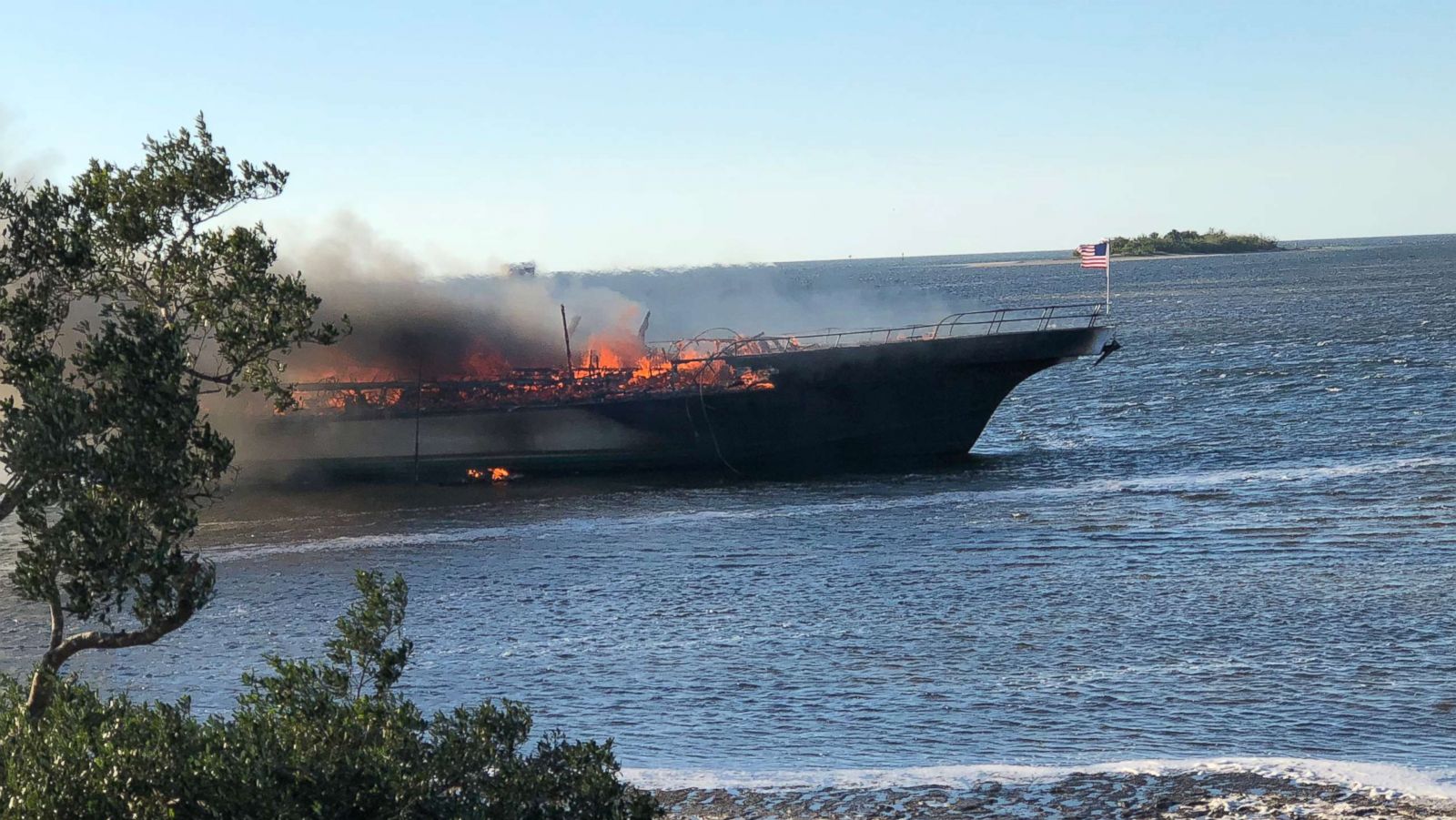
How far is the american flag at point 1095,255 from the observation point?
47.3 m

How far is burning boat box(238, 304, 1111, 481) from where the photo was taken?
46938mm

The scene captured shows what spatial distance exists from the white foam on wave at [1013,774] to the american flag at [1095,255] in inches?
1270

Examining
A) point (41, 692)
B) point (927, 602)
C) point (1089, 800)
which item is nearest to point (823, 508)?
point (927, 602)

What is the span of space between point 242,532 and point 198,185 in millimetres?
30047

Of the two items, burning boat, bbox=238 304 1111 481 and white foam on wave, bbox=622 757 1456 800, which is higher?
burning boat, bbox=238 304 1111 481

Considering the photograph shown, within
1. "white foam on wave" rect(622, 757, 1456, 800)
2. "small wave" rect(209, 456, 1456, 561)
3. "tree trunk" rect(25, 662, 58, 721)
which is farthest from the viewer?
"small wave" rect(209, 456, 1456, 561)

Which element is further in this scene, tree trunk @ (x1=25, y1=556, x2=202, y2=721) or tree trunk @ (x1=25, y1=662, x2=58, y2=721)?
tree trunk @ (x1=25, y1=662, x2=58, y2=721)

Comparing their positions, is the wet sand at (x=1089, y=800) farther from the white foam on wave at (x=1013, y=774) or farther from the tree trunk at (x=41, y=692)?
the tree trunk at (x=41, y=692)

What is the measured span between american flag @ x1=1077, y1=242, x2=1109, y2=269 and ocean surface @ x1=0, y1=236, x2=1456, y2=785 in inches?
273

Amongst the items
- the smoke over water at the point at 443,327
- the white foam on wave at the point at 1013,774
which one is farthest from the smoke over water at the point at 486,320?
the white foam on wave at the point at 1013,774

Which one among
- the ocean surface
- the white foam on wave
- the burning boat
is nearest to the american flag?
the burning boat

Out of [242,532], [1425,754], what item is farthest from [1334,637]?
[242,532]

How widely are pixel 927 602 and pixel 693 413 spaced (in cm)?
2080

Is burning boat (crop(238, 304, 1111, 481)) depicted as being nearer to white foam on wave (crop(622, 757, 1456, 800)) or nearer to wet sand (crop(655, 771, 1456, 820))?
white foam on wave (crop(622, 757, 1456, 800))
